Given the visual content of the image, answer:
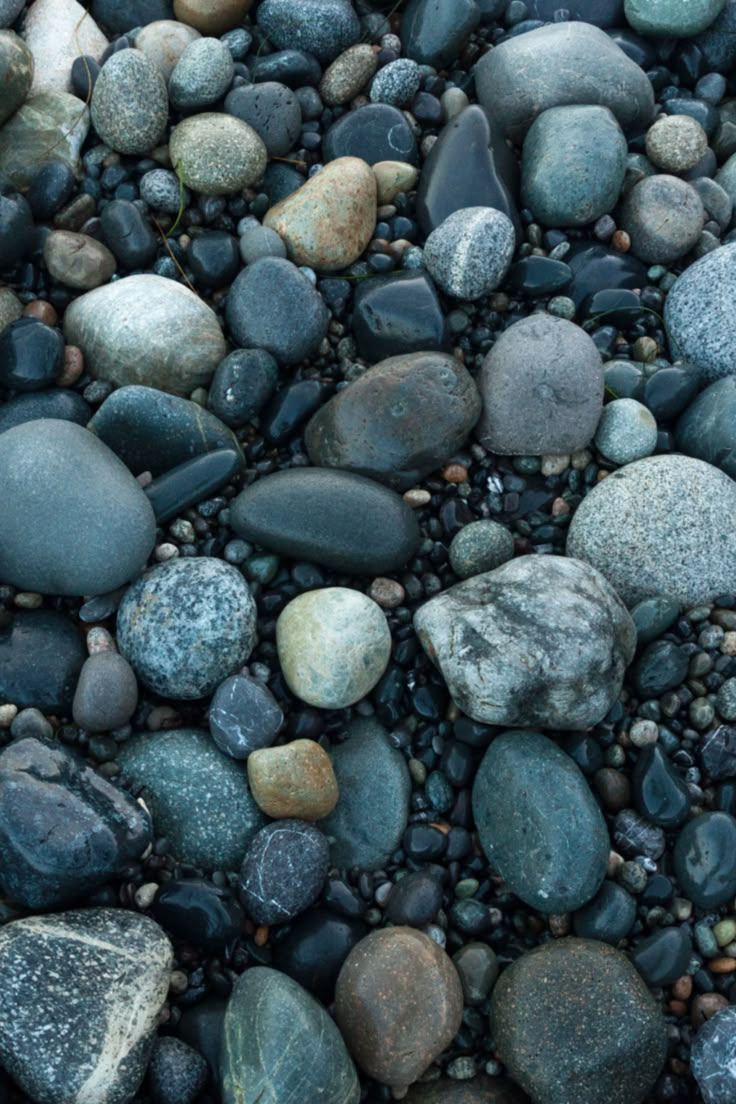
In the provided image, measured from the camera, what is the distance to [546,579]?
3.14m

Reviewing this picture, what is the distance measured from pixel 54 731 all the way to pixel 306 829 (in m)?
0.88

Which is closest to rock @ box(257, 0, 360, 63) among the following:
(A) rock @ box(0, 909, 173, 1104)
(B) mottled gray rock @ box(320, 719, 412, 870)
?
(B) mottled gray rock @ box(320, 719, 412, 870)

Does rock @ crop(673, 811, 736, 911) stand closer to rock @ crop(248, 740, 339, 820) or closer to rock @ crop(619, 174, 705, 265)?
rock @ crop(248, 740, 339, 820)

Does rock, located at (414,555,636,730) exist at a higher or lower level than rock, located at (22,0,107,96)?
lower

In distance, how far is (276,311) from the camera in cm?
360

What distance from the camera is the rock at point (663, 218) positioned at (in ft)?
12.8

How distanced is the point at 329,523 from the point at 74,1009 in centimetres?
164

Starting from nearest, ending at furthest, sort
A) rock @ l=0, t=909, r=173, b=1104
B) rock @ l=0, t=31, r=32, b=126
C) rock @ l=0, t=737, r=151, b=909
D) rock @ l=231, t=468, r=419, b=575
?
1. rock @ l=0, t=909, r=173, b=1104
2. rock @ l=0, t=737, r=151, b=909
3. rock @ l=231, t=468, r=419, b=575
4. rock @ l=0, t=31, r=32, b=126

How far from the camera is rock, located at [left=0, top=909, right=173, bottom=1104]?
246 cm

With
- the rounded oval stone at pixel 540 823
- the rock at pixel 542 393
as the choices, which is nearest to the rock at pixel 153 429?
the rock at pixel 542 393

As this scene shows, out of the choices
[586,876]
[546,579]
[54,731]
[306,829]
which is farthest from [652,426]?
[54,731]

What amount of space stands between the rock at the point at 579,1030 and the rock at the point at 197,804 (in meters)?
0.91

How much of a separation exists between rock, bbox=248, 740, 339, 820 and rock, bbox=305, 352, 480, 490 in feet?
3.50

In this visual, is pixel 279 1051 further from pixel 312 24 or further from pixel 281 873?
pixel 312 24
